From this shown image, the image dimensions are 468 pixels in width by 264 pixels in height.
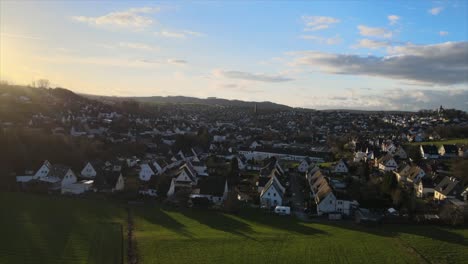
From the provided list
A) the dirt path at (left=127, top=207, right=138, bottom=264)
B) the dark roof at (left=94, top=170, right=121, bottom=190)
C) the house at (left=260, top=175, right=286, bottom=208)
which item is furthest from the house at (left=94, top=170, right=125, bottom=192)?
the house at (left=260, top=175, right=286, bottom=208)

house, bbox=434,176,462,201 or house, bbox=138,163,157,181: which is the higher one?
house, bbox=434,176,462,201

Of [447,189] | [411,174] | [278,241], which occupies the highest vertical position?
[411,174]

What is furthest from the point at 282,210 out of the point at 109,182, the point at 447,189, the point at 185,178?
the point at 447,189

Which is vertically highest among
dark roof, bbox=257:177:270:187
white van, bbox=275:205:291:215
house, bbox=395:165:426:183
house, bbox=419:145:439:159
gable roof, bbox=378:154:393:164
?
house, bbox=419:145:439:159

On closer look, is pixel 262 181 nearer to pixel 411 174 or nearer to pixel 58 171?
pixel 411 174

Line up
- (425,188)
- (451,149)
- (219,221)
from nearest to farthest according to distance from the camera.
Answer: (219,221), (425,188), (451,149)

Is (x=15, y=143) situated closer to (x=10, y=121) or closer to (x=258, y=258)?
(x=10, y=121)

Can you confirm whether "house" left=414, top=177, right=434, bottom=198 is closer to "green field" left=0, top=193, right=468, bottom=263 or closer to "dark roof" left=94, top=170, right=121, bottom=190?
"green field" left=0, top=193, right=468, bottom=263

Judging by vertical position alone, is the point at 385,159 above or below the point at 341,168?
above
